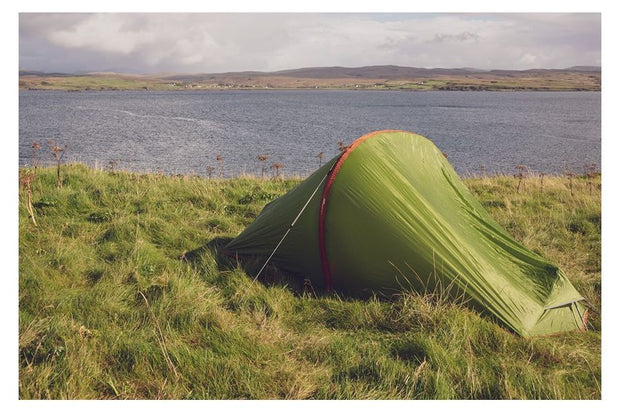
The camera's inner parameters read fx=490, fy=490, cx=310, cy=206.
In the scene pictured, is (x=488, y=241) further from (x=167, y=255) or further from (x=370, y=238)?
(x=167, y=255)

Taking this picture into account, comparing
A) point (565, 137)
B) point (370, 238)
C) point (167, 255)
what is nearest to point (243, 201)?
point (167, 255)

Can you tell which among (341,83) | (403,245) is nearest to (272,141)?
(403,245)

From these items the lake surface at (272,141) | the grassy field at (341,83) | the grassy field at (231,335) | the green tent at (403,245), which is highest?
the grassy field at (341,83)

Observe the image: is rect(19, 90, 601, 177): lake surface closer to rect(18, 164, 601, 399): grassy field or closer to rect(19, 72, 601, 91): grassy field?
rect(18, 164, 601, 399): grassy field

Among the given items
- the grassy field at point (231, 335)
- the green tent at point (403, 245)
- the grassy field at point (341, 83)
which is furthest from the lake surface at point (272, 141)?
the grassy field at point (341, 83)

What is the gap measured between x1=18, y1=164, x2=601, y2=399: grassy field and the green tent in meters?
0.26

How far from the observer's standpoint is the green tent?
5551 mm

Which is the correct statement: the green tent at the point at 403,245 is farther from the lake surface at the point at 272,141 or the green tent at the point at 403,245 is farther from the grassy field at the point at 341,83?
the grassy field at the point at 341,83

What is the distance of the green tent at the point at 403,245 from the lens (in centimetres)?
555

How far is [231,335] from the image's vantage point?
4664mm

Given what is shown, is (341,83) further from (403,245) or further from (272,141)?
(403,245)

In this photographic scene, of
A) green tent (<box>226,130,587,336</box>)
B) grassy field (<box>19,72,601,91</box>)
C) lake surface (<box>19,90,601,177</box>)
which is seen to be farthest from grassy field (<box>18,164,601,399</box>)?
grassy field (<box>19,72,601,91</box>)

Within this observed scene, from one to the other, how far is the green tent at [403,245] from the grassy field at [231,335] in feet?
0.84

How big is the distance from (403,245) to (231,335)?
2.27m
